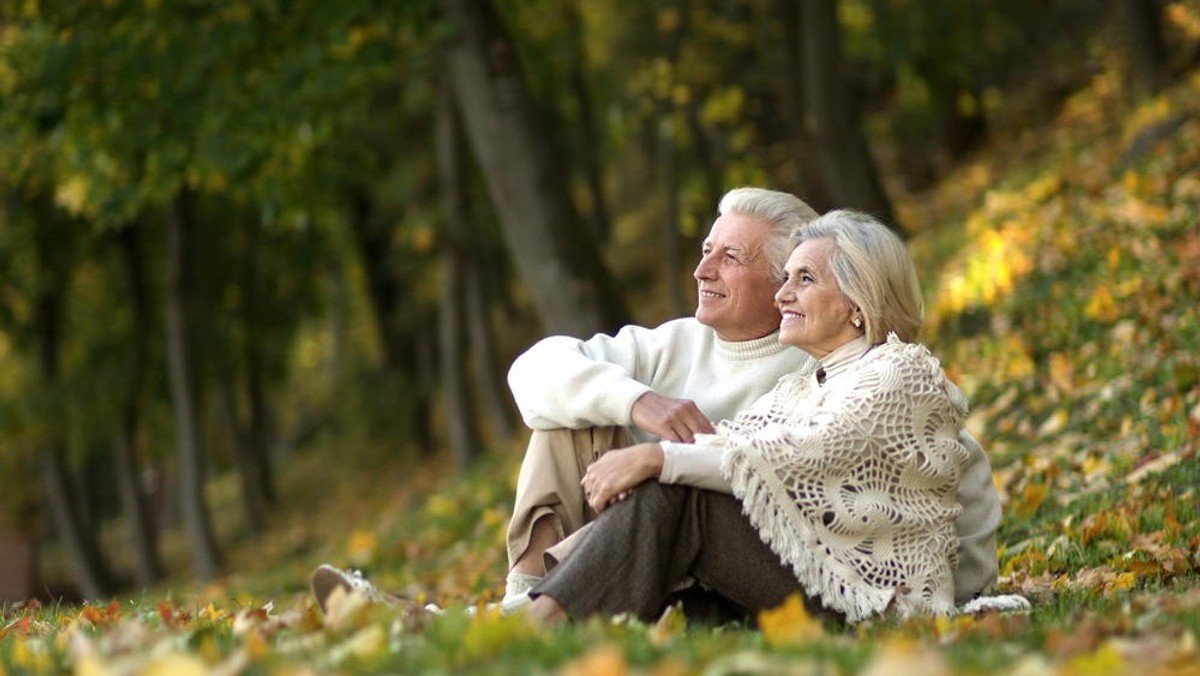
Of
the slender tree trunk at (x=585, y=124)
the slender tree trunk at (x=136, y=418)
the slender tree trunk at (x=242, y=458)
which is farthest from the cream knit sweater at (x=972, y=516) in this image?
the slender tree trunk at (x=242, y=458)

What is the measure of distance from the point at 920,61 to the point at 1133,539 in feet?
44.1

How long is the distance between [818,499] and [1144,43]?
1309 cm

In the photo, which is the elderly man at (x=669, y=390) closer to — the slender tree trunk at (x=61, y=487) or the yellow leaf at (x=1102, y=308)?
the yellow leaf at (x=1102, y=308)

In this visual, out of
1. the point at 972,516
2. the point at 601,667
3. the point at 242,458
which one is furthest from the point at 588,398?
the point at 242,458

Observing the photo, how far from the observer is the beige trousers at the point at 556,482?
550 cm

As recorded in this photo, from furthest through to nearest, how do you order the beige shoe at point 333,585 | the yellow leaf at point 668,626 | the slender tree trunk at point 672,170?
1. the slender tree trunk at point 672,170
2. the beige shoe at point 333,585
3. the yellow leaf at point 668,626

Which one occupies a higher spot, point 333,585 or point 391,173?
point 391,173

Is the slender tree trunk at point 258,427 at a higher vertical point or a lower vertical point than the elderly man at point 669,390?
lower

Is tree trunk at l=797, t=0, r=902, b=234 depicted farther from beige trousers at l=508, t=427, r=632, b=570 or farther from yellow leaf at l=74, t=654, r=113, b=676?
yellow leaf at l=74, t=654, r=113, b=676

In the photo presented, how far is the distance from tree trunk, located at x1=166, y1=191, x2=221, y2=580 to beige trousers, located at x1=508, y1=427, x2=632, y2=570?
1491 centimetres

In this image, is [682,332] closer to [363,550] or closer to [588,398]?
[588,398]

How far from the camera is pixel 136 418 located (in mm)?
23438

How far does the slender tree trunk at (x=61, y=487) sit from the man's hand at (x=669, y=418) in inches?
710

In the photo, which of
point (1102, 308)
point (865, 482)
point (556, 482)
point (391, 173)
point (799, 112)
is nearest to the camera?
point (865, 482)
